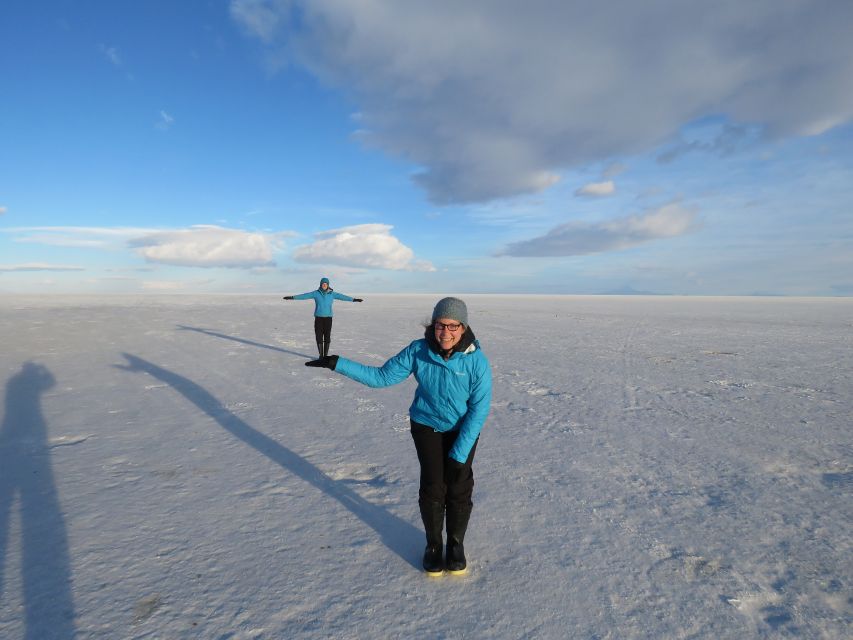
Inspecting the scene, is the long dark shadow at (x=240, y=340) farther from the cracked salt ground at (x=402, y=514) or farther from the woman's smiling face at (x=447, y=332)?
the woman's smiling face at (x=447, y=332)

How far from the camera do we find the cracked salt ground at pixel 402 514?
270cm

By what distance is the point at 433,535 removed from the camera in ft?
10.2

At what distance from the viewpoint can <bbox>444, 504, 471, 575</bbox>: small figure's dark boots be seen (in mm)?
3082

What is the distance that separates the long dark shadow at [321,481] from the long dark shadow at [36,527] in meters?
1.84

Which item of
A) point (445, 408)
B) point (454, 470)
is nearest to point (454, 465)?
point (454, 470)

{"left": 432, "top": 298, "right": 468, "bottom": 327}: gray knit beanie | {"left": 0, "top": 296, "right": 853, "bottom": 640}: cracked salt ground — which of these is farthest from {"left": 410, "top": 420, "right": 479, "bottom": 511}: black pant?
{"left": 432, "top": 298, "right": 468, "bottom": 327}: gray knit beanie

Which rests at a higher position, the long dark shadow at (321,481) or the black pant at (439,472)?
the black pant at (439,472)

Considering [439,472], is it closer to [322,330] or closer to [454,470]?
[454,470]

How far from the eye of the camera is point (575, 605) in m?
2.78

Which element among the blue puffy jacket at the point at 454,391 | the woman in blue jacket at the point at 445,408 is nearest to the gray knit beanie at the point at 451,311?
the woman in blue jacket at the point at 445,408

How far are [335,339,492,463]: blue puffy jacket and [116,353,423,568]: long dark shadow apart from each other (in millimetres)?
972

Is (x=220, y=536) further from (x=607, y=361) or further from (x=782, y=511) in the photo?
(x=607, y=361)

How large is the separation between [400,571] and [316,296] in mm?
8226

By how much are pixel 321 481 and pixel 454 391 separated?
220 centimetres
